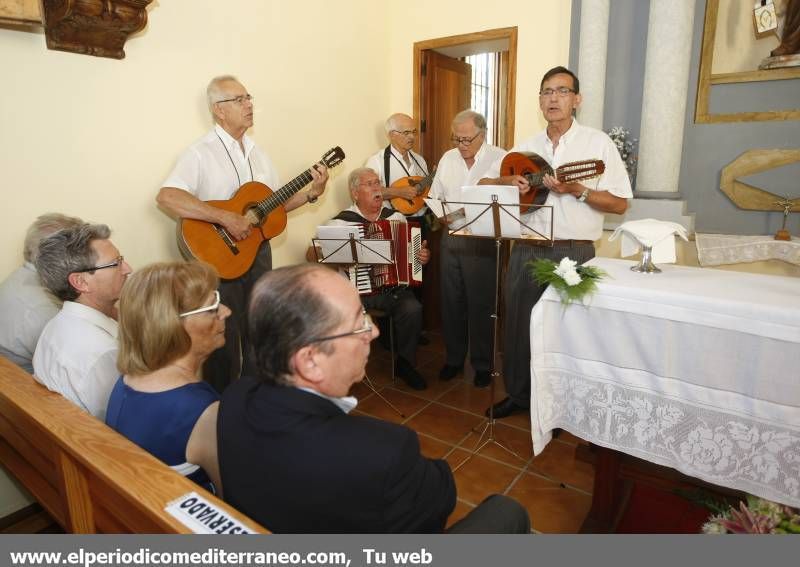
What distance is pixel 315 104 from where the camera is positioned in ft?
13.4

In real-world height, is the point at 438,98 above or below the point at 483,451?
above

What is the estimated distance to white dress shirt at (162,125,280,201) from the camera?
296 centimetres

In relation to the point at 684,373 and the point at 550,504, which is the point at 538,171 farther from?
the point at 550,504

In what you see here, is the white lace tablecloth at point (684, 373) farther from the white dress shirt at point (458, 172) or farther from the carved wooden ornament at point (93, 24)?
the carved wooden ornament at point (93, 24)

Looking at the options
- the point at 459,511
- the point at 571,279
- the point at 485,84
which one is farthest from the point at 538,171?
the point at 485,84

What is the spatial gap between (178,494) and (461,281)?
2.75m

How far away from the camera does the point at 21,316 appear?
7.56 feet

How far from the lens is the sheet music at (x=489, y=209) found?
2.57 m

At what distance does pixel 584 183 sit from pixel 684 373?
4.78ft

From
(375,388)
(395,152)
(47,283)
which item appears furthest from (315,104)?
(47,283)

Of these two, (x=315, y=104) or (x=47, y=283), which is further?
(x=315, y=104)

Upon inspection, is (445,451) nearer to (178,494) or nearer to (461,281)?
(461,281)

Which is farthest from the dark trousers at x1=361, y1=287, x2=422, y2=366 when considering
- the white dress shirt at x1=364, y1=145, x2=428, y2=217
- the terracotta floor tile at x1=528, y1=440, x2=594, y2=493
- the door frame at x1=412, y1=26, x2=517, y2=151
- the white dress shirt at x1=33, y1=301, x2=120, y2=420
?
the white dress shirt at x1=33, y1=301, x2=120, y2=420

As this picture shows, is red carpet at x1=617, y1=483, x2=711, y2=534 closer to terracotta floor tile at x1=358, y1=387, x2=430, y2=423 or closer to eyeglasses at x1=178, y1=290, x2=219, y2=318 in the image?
terracotta floor tile at x1=358, y1=387, x2=430, y2=423
